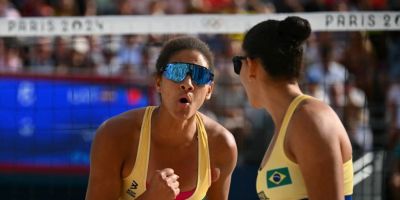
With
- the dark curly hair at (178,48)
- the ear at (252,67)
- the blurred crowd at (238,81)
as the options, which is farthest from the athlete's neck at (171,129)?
the blurred crowd at (238,81)

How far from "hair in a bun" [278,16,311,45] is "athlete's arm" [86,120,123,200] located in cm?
109

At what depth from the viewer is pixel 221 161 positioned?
14.4 ft

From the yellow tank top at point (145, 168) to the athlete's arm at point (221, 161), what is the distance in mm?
43

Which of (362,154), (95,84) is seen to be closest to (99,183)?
(362,154)

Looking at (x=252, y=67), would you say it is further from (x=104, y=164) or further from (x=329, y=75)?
(x=329, y=75)

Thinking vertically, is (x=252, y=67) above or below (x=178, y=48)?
below

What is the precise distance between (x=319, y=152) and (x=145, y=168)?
120cm

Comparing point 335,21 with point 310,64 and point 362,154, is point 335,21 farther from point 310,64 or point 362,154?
point 310,64

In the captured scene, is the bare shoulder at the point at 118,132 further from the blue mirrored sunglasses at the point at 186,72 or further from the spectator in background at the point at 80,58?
the spectator in background at the point at 80,58

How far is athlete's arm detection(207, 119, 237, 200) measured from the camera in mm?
4375

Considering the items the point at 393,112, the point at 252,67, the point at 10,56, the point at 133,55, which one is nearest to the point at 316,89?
the point at 393,112

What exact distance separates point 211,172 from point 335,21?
2.13 meters

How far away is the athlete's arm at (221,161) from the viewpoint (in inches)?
172

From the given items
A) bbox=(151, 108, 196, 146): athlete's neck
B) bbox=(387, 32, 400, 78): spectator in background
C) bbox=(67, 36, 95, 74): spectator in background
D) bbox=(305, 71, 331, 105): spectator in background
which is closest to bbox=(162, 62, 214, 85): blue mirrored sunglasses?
bbox=(151, 108, 196, 146): athlete's neck
